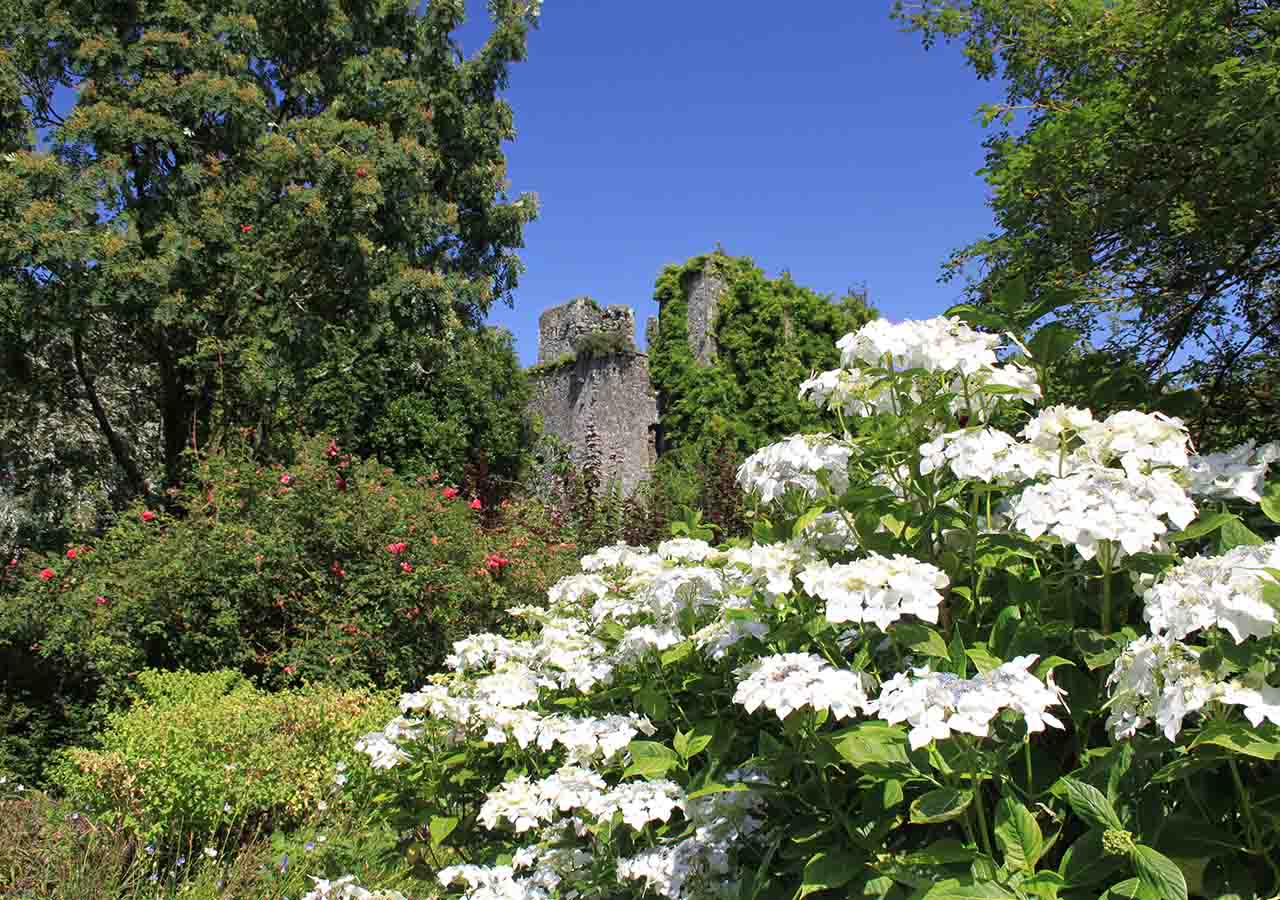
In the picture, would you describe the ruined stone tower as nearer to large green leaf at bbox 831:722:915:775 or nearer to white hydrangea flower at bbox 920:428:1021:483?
white hydrangea flower at bbox 920:428:1021:483

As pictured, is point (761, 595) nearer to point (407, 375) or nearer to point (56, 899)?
point (56, 899)

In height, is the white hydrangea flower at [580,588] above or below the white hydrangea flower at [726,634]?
above

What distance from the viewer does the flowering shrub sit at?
1376 mm

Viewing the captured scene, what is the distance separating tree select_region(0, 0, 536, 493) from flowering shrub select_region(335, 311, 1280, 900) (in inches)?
220

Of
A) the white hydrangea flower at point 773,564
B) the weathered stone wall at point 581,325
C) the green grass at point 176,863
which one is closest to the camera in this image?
the white hydrangea flower at point 773,564

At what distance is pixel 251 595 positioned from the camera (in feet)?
19.4

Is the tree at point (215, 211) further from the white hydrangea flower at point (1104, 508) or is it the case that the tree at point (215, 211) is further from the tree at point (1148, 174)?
the white hydrangea flower at point (1104, 508)

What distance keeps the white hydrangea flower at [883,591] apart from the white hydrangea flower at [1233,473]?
540mm

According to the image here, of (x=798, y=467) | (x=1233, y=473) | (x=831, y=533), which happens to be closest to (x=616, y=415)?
(x=831, y=533)

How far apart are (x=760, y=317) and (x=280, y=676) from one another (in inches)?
308

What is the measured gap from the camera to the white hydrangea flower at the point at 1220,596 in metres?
1.31

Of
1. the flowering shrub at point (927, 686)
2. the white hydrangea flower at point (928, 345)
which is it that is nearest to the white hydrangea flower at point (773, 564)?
the flowering shrub at point (927, 686)

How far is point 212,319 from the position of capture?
7387 millimetres

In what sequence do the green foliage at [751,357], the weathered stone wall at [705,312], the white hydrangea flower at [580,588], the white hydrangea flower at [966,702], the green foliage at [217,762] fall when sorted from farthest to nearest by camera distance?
the weathered stone wall at [705,312] → the green foliage at [751,357] → the green foliage at [217,762] → the white hydrangea flower at [580,588] → the white hydrangea flower at [966,702]
